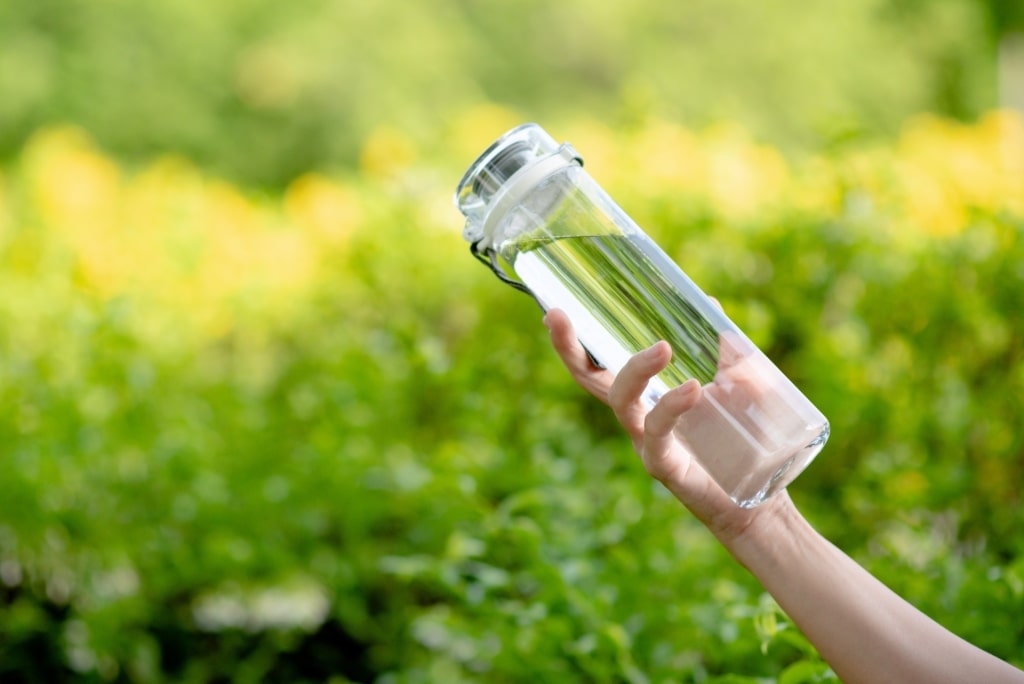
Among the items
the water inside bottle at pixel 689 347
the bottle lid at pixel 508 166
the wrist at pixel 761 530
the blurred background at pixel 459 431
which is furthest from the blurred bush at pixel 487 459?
the bottle lid at pixel 508 166

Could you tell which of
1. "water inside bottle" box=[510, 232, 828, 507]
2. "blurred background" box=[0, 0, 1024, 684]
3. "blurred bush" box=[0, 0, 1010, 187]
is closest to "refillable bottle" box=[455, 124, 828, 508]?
"water inside bottle" box=[510, 232, 828, 507]

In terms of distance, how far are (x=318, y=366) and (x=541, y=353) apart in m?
0.78

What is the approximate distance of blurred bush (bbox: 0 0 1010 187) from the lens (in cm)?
974

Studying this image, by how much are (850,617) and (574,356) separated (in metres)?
0.39

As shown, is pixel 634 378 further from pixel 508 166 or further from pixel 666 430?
pixel 508 166

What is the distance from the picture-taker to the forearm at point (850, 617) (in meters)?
1.14

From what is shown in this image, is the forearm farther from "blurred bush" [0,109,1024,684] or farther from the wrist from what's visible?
"blurred bush" [0,109,1024,684]

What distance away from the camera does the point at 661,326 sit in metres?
1.30

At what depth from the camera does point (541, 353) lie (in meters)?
2.62

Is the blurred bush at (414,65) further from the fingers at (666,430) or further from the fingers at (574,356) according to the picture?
the fingers at (666,430)

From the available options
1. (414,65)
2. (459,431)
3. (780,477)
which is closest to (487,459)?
(459,431)

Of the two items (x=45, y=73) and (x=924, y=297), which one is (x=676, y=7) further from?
(x=924, y=297)

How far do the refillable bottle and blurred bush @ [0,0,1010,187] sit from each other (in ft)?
27.8

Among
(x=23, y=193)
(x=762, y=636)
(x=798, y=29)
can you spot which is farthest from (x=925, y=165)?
(x=798, y=29)
